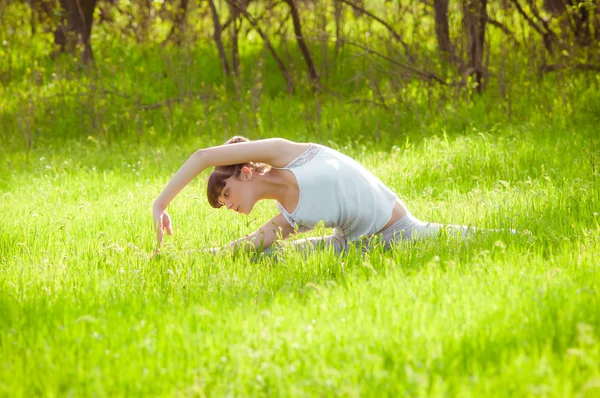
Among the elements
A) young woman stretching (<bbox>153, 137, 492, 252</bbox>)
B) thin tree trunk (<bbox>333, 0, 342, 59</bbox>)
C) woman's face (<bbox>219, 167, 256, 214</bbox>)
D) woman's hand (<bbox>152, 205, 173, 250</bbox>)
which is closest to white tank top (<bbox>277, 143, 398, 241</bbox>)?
young woman stretching (<bbox>153, 137, 492, 252</bbox>)

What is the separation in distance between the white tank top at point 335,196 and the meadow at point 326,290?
0.34m

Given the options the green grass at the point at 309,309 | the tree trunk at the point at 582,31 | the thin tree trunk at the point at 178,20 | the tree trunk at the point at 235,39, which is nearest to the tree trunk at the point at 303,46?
the tree trunk at the point at 235,39

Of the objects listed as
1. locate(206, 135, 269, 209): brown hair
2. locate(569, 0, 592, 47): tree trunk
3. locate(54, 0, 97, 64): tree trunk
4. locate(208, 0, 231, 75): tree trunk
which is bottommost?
locate(206, 135, 269, 209): brown hair

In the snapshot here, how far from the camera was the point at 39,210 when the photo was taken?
18.5 feet

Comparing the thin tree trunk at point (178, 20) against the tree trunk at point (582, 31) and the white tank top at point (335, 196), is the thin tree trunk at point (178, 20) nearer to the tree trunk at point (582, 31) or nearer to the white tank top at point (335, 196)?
the tree trunk at point (582, 31)

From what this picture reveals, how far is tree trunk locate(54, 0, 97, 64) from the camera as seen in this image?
34.8 ft

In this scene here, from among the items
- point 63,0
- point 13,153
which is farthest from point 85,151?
point 63,0

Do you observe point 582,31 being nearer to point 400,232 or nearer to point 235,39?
point 235,39

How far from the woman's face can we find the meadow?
13.0 inches

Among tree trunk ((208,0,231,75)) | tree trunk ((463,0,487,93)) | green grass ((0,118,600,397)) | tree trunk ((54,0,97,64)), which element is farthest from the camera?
tree trunk ((54,0,97,64))

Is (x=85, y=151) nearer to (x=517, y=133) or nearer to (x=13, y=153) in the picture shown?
(x=13, y=153)

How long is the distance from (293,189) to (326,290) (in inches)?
46.0

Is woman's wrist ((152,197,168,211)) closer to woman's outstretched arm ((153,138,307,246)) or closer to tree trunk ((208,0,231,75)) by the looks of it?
woman's outstretched arm ((153,138,307,246))

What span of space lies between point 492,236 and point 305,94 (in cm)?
626
